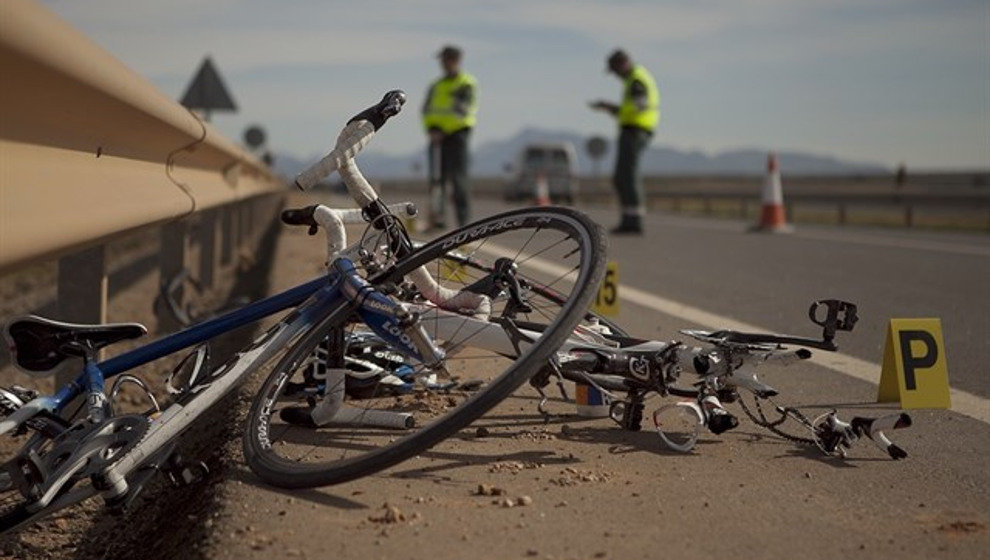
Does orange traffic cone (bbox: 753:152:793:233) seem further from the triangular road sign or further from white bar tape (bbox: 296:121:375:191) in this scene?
white bar tape (bbox: 296:121:375:191)

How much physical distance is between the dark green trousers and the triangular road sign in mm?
4974

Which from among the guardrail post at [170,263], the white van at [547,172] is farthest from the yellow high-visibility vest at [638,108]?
the white van at [547,172]

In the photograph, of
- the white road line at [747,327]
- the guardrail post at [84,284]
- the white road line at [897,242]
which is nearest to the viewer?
the white road line at [747,327]

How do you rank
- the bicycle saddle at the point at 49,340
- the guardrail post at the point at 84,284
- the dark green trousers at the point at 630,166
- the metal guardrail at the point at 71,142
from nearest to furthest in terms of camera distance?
the metal guardrail at the point at 71,142
the bicycle saddle at the point at 49,340
the guardrail post at the point at 84,284
the dark green trousers at the point at 630,166

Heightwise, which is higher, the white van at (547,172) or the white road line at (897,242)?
the white road line at (897,242)

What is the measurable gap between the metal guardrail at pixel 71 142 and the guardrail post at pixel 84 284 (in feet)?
0.69

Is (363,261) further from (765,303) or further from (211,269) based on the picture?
(211,269)

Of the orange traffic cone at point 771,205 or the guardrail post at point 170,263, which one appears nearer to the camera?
the guardrail post at point 170,263

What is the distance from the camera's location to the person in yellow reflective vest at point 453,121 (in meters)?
15.8

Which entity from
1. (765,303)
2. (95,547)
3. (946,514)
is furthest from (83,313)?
(765,303)

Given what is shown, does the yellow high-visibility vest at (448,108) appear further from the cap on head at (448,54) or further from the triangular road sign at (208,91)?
the triangular road sign at (208,91)

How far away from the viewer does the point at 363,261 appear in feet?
13.0

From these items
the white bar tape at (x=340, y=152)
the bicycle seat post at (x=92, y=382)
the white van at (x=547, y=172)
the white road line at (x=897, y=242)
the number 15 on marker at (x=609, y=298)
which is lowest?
the white van at (x=547, y=172)

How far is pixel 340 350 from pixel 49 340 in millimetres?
796
